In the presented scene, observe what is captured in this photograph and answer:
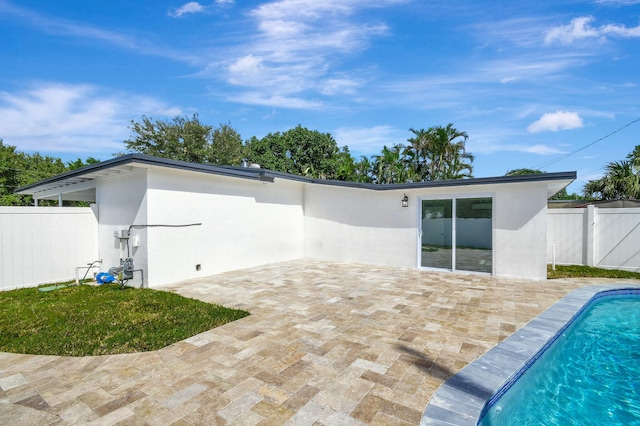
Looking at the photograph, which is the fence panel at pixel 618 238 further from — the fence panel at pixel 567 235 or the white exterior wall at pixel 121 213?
the white exterior wall at pixel 121 213

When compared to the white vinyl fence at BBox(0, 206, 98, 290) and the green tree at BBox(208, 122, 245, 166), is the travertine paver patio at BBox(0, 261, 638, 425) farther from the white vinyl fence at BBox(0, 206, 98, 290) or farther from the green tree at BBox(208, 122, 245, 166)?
the green tree at BBox(208, 122, 245, 166)

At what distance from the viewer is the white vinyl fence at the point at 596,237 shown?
30.1ft

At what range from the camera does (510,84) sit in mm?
12031

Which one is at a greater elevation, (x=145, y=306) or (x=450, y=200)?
(x=450, y=200)

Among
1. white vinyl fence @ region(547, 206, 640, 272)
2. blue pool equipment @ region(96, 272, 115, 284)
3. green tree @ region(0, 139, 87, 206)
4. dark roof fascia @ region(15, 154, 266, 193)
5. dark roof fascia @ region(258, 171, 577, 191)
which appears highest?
green tree @ region(0, 139, 87, 206)

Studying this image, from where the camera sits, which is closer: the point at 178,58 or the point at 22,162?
the point at 178,58

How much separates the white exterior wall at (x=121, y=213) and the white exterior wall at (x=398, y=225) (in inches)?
240

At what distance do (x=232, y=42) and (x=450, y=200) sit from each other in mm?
9083

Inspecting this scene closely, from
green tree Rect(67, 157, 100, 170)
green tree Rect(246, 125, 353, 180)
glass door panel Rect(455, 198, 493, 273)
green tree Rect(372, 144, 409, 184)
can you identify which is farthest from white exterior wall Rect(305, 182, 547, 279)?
green tree Rect(67, 157, 100, 170)

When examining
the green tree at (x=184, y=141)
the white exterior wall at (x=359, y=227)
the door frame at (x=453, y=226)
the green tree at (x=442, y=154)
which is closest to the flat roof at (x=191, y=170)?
the door frame at (x=453, y=226)

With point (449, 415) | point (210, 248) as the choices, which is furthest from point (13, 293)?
point (449, 415)

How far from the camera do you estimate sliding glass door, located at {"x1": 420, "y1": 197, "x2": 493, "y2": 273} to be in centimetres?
880

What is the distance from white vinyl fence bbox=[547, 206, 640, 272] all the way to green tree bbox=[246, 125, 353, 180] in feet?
69.6

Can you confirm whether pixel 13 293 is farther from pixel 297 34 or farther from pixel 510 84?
pixel 510 84
